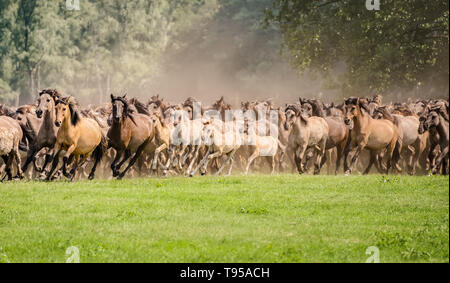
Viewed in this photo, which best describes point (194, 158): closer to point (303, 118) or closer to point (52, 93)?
point (303, 118)

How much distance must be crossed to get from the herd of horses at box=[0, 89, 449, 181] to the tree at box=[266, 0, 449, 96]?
13.3 meters

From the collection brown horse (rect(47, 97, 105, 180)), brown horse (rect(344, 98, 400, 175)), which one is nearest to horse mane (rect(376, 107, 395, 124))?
brown horse (rect(344, 98, 400, 175))

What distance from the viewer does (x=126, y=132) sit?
2292 centimetres

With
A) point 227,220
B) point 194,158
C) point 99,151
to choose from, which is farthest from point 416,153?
point 227,220

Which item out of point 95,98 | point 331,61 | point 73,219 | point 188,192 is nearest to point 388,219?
point 188,192

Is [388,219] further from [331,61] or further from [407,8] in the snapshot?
[331,61]

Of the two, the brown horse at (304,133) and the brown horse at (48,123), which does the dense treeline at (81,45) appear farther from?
the brown horse at (48,123)

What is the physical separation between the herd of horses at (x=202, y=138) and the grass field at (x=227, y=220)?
2.27 m

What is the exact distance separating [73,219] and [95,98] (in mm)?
74463

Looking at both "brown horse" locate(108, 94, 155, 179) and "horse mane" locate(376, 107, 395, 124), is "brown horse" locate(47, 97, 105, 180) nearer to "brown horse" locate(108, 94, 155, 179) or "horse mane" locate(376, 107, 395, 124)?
"brown horse" locate(108, 94, 155, 179)

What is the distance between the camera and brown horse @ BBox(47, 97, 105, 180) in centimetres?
2122

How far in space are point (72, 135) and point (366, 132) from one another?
32.5 ft
